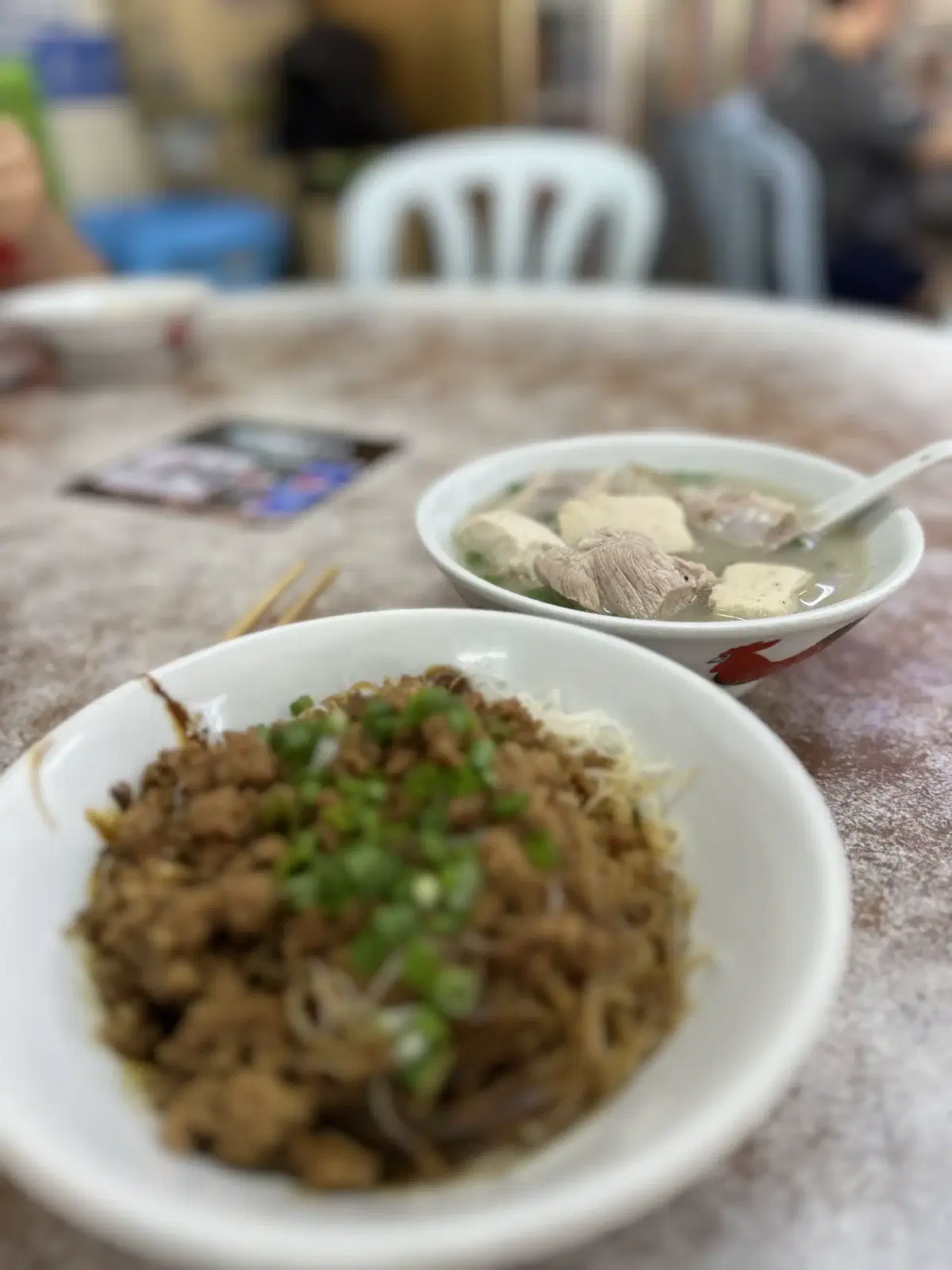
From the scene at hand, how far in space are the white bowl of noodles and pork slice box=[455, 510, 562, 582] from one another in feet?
0.63

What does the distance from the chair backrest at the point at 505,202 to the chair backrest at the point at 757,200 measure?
119 cm

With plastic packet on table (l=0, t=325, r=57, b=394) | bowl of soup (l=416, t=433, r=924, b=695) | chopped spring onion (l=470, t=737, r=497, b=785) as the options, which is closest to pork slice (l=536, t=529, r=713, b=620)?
bowl of soup (l=416, t=433, r=924, b=695)

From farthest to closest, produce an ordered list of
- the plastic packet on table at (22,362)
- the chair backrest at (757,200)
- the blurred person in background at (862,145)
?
the blurred person in background at (862,145)
the chair backrest at (757,200)
the plastic packet on table at (22,362)

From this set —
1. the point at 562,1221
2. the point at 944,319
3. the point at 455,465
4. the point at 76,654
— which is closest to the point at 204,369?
the point at 455,465

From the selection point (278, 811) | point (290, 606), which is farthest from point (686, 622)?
point (290, 606)

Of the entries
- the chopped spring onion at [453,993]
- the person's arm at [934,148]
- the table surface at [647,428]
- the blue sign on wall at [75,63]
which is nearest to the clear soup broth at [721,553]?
the table surface at [647,428]

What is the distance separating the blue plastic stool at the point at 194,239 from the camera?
4.49 m

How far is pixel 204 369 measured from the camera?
213 cm

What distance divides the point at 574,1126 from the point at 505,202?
2974 mm

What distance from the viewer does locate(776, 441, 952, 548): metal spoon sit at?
1037mm

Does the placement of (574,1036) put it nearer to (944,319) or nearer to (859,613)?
(859,613)

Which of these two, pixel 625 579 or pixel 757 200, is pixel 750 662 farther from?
pixel 757 200

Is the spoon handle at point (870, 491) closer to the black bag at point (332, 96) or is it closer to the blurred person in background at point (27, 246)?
the blurred person in background at point (27, 246)

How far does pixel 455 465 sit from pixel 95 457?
1.99 ft
